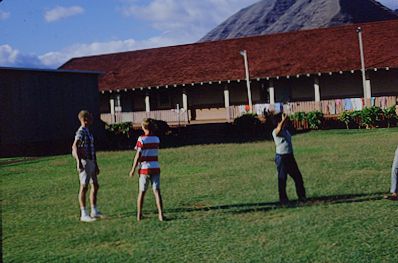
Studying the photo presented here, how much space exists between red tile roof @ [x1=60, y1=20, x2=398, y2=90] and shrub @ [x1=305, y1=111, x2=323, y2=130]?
3.89 meters

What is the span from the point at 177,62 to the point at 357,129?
14176 millimetres

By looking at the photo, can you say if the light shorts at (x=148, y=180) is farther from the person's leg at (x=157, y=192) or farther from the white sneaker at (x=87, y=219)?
the white sneaker at (x=87, y=219)

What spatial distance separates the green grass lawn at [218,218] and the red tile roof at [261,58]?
16.3 m

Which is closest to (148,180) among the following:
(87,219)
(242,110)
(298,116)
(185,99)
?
(87,219)

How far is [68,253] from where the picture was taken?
6.87 m

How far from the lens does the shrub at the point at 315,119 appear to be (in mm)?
26812

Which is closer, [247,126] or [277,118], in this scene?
[277,118]

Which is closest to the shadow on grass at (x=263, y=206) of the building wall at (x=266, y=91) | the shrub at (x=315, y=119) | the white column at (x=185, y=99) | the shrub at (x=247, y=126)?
the shrub at (x=247, y=126)

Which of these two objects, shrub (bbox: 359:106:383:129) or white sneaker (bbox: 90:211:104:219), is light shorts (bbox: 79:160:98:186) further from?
shrub (bbox: 359:106:383:129)

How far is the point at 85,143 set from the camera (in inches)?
344

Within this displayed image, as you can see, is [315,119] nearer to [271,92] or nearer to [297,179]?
[271,92]

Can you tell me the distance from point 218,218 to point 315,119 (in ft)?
63.5

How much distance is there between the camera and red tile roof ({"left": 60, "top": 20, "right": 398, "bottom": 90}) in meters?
30.7

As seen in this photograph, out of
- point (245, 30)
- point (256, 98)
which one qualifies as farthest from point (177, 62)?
point (245, 30)
